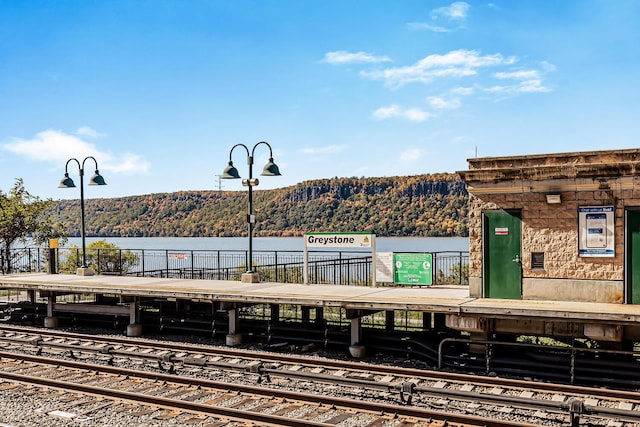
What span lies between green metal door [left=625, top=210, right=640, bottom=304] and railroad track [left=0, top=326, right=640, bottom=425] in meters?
A: 3.14

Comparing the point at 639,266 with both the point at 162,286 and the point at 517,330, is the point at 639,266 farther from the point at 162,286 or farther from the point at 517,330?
the point at 162,286

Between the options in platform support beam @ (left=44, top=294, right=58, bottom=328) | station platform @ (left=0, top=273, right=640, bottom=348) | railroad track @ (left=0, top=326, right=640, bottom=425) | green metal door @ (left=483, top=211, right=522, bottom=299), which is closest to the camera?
railroad track @ (left=0, top=326, right=640, bottom=425)

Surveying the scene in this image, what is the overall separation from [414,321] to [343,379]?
13028 mm

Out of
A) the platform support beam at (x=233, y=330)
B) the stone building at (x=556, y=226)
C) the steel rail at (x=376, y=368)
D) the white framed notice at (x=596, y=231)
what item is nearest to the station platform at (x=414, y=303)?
the platform support beam at (x=233, y=330)

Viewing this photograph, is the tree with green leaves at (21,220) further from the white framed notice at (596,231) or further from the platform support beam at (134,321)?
the white framed notice at (596,231)

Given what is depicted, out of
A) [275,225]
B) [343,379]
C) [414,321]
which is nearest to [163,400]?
[343,379]

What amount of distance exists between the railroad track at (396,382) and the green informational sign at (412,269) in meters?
3.99

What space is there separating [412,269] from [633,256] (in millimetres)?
5782

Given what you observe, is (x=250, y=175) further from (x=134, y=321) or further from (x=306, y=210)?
(x=306, y=210)

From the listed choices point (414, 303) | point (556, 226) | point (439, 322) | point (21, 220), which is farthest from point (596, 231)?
point (21, 220)

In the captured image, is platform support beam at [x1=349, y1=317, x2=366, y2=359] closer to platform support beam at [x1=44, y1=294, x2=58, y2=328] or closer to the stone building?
the stone building

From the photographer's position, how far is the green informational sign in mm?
17484

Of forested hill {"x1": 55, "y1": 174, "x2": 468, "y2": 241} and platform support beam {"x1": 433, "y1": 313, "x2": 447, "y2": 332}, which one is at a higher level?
forested hill {"x1": 55, "y1": 174, "x2": 468, "y2": 241}

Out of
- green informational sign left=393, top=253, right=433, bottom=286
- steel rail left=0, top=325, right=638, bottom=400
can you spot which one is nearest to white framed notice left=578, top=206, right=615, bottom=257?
steel rail left=0, top=325, right=638, bottom=400
